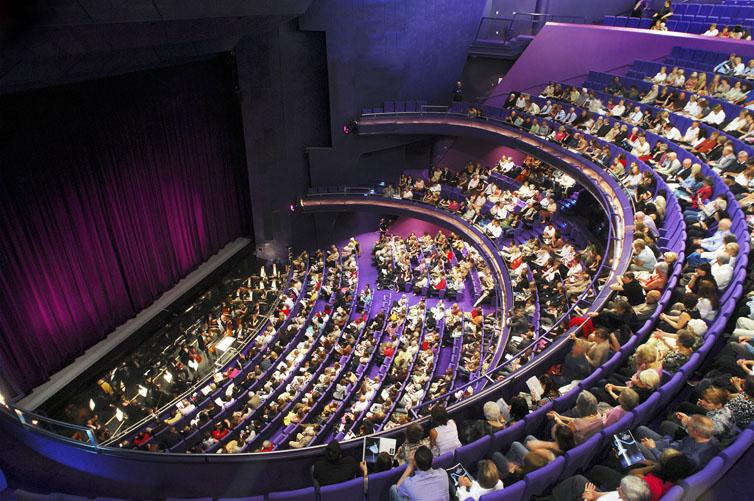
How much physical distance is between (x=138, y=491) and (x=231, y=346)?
19.6 feet

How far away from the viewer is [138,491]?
17.1ft

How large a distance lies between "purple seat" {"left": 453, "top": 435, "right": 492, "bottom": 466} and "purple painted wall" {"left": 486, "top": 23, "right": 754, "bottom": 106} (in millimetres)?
10454

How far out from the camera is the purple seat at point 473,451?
3992mm

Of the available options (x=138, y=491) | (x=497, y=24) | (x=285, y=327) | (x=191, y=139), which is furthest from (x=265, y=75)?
(x=138, y=491)

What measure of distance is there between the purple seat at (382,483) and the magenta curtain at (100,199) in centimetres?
738

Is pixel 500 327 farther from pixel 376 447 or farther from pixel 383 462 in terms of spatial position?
pixel 383 462

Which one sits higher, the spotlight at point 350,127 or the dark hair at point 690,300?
the spotlight at point 350,127

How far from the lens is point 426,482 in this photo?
3480mm

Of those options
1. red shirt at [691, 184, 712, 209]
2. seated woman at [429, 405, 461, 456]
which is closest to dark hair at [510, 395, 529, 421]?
seated woman at [429, 405, 461, 456]

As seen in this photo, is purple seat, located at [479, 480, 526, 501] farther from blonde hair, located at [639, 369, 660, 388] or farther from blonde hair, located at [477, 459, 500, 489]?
blonde hair, located at [639, 369, 660, 388]

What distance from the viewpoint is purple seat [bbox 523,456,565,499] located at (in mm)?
3428

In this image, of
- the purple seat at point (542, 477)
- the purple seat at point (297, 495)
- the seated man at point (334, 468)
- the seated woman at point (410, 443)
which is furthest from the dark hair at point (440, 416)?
the purple seat at point (297, 495)

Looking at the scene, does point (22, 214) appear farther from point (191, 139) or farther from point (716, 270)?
point (716, 270)

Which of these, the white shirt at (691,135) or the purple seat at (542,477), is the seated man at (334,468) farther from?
the white shirt at (691,135)
